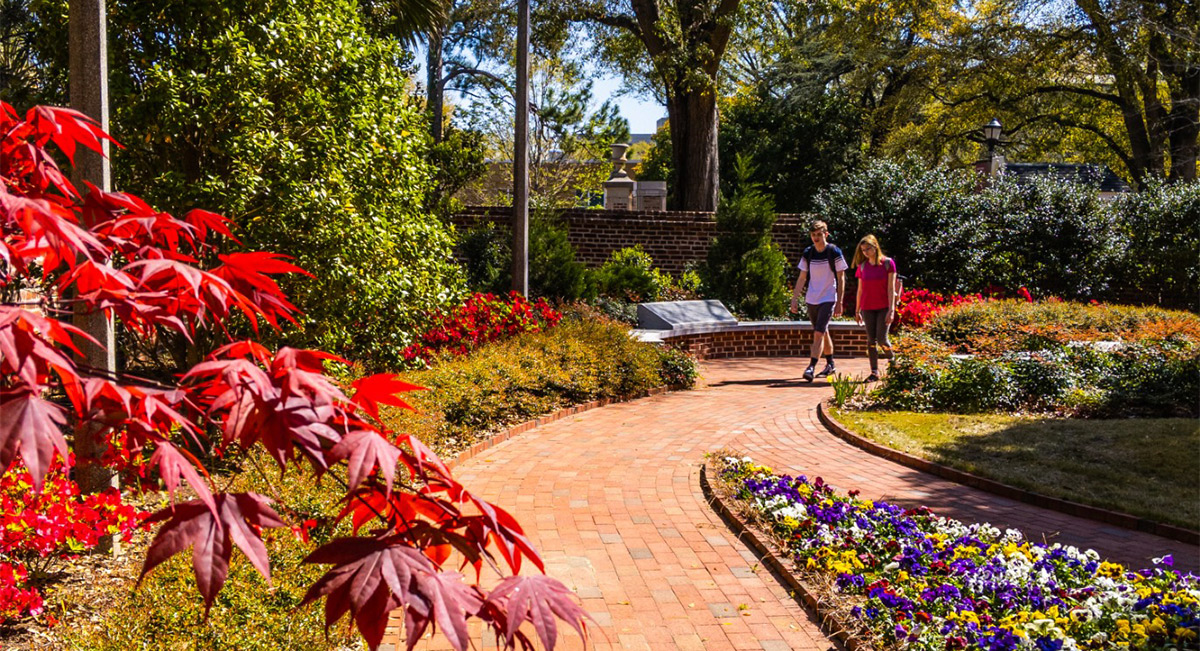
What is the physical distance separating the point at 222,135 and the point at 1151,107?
28147mm

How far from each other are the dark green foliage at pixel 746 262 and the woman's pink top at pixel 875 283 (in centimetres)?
577

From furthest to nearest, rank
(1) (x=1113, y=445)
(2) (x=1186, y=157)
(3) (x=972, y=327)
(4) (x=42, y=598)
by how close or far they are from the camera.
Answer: (2) (x=1186, y=157), (3) (x=972, y=327), (1) (x=1113, y=445), (4) (x=42, y=598)

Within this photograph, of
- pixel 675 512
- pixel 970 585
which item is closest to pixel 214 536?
pixel 970 585

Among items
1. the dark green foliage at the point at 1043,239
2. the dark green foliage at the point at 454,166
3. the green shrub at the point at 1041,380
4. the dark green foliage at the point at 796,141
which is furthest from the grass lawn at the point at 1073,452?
the dark green foliage at the point at 796,141

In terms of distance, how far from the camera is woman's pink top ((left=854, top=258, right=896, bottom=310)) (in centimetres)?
1128

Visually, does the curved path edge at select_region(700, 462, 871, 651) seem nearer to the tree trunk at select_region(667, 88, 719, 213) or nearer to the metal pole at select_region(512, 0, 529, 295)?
the metal pole at select_region(512, 0, 529, 295)

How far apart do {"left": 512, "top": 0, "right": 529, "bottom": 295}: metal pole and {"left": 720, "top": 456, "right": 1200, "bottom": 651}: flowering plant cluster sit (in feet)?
22.3

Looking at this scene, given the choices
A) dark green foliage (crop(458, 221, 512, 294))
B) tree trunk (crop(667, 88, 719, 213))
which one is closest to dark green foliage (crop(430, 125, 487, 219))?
dark green foliage (crop(458, 221, 512, 294))

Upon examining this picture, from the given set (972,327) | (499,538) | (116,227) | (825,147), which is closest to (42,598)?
(116,227)

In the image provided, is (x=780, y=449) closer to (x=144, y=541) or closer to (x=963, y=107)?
(x=144, y=541)

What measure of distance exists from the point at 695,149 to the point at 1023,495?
49.1 ft

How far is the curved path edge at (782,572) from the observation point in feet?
13.7

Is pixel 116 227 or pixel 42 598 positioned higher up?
pixel 116 227

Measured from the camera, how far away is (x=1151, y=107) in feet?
89.7
